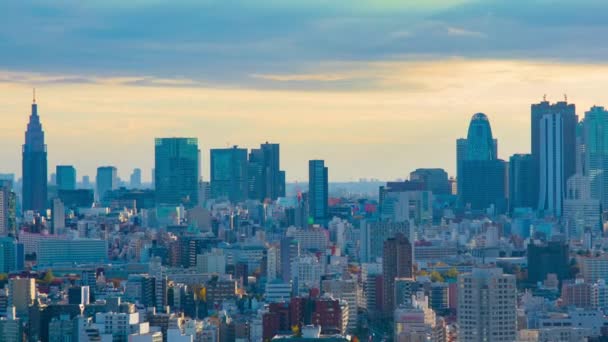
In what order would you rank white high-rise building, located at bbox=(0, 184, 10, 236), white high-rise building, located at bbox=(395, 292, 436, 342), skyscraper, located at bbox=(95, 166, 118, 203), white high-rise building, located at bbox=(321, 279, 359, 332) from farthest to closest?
1. skyscraper, located at bbox=(95, 166, 118, 203)
2. white high-rise building, located at bbox=(0, 184, 10, 236)
3. white high-rise building, located at bbox=(321, 279, 359, 332)
4. white high-rise building, located at bbox=(395, 292, 436, 342)

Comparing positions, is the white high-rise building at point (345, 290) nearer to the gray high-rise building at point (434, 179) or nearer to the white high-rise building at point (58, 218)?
the white high-rise building at point (58, 218)

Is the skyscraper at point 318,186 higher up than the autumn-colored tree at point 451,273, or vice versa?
the skyscraper at point 318,186

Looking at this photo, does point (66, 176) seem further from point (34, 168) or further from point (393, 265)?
point (393, 265)

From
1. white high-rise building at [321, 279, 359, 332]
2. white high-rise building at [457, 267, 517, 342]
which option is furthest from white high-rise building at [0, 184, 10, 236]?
white high-rise building at [457, 267, 517, 342]

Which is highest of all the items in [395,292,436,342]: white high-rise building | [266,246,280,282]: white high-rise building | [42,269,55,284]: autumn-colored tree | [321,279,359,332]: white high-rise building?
[266,246,280,282]: white high-rise building

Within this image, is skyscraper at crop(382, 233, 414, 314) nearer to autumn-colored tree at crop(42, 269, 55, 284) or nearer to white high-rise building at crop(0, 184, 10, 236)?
autumn-colored tree at crop(42, 269, 55, 284)

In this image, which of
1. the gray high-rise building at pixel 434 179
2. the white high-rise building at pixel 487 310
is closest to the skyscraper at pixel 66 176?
the gray high-rise building at pixel 434 179

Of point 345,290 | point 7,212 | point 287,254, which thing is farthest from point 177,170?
point 345,290
